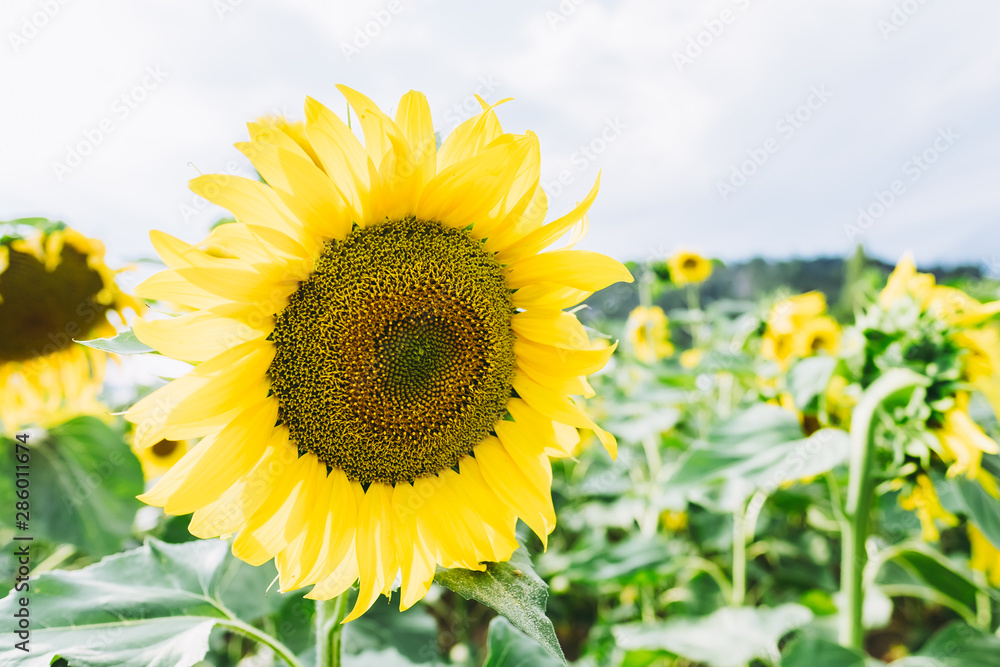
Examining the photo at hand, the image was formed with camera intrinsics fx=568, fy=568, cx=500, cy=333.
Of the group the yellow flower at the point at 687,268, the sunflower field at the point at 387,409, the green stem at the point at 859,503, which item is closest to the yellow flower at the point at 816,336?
the sunflower field at the point at 387,409

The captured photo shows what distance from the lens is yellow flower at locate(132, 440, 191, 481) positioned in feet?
9.94

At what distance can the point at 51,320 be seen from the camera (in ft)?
7.27

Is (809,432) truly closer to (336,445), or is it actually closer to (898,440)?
(898,440)

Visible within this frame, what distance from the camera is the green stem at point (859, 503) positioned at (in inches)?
69.5

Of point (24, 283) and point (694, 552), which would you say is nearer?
point (24, 283)

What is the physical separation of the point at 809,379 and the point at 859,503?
0.42 meters

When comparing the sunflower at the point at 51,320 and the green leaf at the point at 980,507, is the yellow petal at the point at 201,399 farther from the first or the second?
the green leaf at the point at 980,507

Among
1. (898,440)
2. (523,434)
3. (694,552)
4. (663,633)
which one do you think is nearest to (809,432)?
(898,440)

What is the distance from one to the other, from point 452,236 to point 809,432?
5.50 feet

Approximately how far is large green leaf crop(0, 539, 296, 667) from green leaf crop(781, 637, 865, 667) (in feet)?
4.93

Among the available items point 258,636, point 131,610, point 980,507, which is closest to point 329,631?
point 258,636

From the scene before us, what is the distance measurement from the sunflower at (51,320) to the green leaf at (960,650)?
10.1 ft

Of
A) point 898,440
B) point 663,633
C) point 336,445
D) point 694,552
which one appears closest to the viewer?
point 336,445

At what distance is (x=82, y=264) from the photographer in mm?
2156
